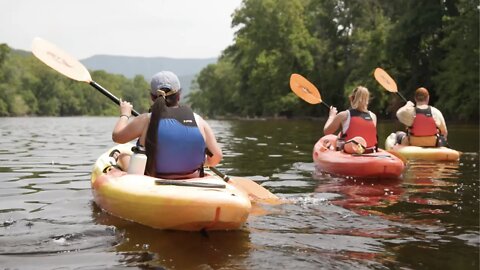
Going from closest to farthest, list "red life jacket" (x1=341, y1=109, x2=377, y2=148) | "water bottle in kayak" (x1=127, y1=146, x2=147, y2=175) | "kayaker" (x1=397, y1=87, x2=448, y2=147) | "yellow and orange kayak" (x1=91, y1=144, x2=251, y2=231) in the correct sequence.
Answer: "yellow and orange kayak" (x1=91, y1=144, x2=251, y2=231)
"water bottle in kayak" (x1=127, y1=146, x2=147, y2=175)
"red life jacket" (x1=341, y1=109, x2=377, y2=148)
"kayaker" (x1=397, y1=87, x2=448, y2=147)

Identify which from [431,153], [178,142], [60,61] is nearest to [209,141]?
[178,142]

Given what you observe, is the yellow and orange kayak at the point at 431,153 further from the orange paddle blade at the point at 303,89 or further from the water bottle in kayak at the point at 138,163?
the water bottle in kayak at the point at 138,163

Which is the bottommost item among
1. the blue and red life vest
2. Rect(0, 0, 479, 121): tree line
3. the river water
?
the river water

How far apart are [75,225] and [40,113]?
81207 mm

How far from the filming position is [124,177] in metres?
4.42

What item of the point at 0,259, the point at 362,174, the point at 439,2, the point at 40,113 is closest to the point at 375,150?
the point at 362,174

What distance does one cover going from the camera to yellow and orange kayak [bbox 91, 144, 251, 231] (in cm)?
383

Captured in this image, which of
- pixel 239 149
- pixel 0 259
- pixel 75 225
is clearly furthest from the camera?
pixel 239 149

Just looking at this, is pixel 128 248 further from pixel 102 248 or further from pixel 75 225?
pixel 75 225

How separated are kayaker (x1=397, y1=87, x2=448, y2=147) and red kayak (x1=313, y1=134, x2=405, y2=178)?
183cm

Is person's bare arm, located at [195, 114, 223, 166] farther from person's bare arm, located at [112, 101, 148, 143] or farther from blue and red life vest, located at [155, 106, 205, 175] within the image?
person's bare arm, located at [112, 101, 148, 143]

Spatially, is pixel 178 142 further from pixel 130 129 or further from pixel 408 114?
pixel 408 114

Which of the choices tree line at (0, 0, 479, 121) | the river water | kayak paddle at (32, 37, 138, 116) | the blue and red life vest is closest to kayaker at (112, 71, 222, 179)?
the blue and red life vest

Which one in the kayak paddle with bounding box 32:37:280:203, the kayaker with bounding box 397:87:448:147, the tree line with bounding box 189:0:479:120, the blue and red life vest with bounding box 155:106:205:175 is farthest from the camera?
the tree line with bounding box 189:0:479:120
